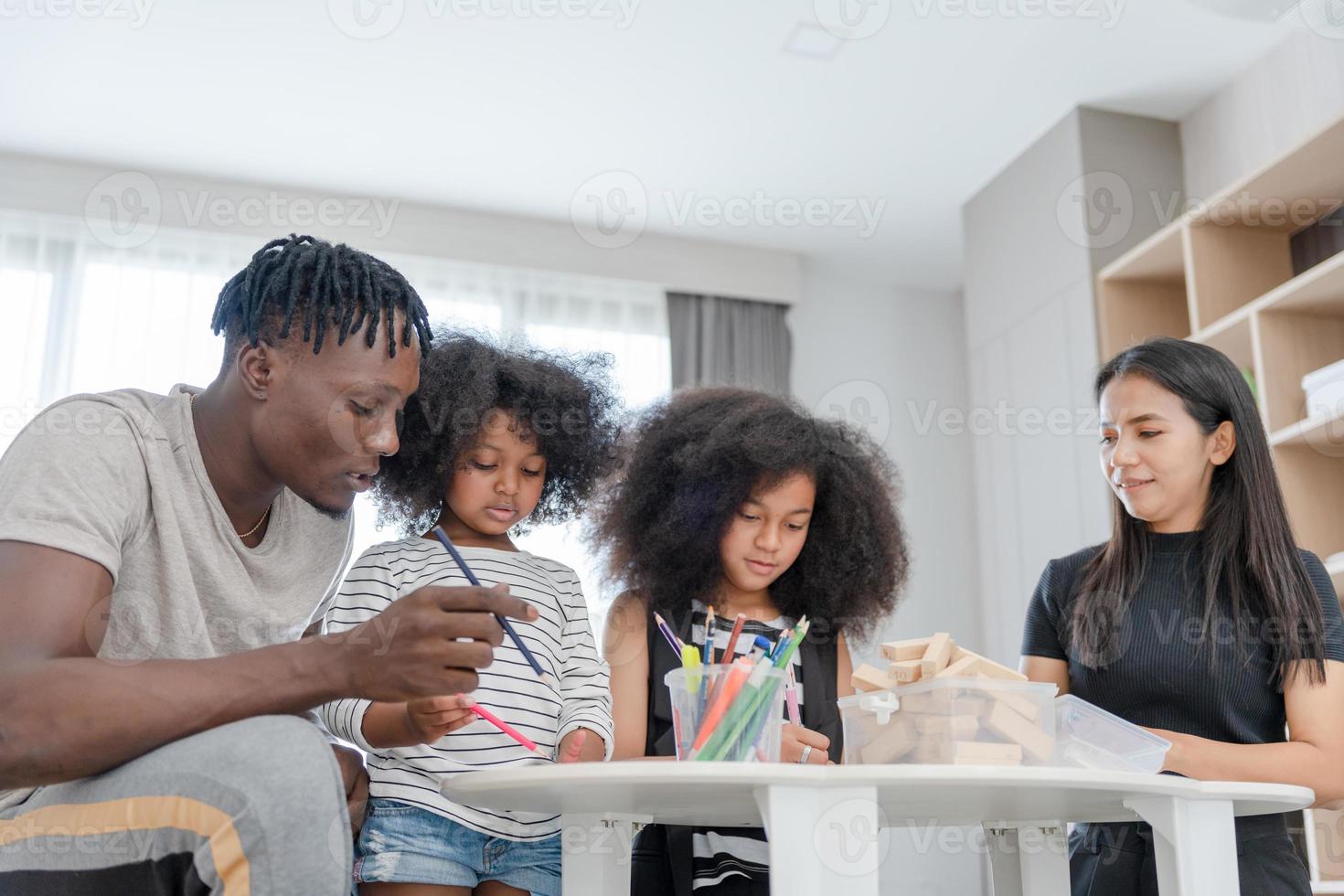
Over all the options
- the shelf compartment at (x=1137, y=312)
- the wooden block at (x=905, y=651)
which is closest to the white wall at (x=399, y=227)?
the shelf compartment at (x=1137, y=312)

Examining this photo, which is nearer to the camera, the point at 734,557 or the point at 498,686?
the point at 498,686

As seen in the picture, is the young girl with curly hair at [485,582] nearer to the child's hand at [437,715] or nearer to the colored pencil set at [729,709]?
the child's hand at [437,715]

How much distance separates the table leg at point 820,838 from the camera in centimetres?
101

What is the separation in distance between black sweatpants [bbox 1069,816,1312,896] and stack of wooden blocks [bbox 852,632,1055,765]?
465 mm

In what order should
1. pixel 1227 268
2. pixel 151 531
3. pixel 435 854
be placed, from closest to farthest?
pixel 151 531, pixel 435 854, pixel 1227 268

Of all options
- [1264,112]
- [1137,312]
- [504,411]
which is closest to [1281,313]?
[1137,312]

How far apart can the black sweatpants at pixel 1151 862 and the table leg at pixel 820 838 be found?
0.67 metres

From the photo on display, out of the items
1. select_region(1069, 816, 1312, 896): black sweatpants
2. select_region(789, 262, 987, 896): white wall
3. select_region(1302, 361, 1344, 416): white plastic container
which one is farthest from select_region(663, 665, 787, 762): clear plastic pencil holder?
select_region(789, 262, 987, 896): white wall

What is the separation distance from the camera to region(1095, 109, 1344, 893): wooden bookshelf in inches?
105

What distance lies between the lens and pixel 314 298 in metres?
1.41

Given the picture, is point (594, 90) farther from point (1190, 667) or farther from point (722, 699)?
point (722, 699)

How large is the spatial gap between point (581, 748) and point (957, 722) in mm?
485

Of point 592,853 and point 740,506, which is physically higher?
point 740,506

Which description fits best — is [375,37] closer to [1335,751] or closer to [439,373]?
[439,373]
